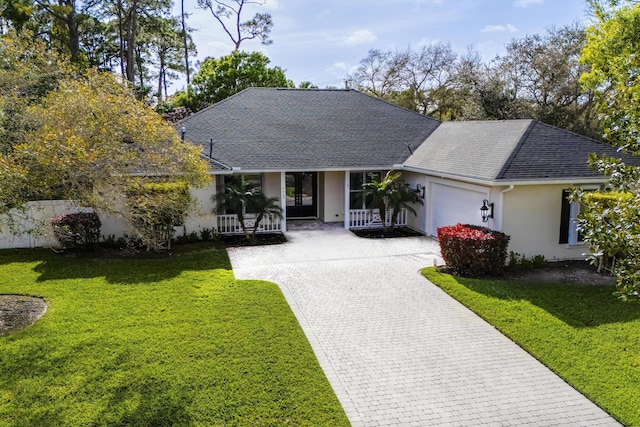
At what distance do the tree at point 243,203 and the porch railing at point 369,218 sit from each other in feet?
11.9

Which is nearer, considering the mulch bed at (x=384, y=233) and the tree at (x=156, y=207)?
the tree at (x=156, y=207)

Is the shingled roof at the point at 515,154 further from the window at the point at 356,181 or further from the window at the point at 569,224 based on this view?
the window at the point at 356,181

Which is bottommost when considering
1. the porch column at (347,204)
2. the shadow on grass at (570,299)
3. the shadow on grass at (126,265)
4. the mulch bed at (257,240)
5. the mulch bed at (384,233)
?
the shadow on grass at (570,299)

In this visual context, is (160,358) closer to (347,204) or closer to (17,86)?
(17,86)

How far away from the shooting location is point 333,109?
22.6 m

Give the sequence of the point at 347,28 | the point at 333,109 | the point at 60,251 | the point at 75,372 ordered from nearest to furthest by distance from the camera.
→ the point at 75,372 < the point at 60,251 < the point at 333,109 < the point at 347,28

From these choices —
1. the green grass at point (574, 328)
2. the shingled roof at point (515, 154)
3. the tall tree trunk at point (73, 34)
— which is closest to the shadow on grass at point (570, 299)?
the green grass at point (574, 328)

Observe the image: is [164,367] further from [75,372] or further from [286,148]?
[286,148]

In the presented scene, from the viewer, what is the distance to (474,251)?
1262 centimetres

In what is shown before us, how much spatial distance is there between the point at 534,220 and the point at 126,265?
12.5 m

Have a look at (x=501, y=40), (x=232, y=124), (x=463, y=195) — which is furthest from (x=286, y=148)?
(x=501, y=40)

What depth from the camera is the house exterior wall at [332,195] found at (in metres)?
20.3

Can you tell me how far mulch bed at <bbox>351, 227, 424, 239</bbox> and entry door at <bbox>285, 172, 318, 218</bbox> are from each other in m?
3.73

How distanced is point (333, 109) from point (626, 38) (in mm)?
12820
